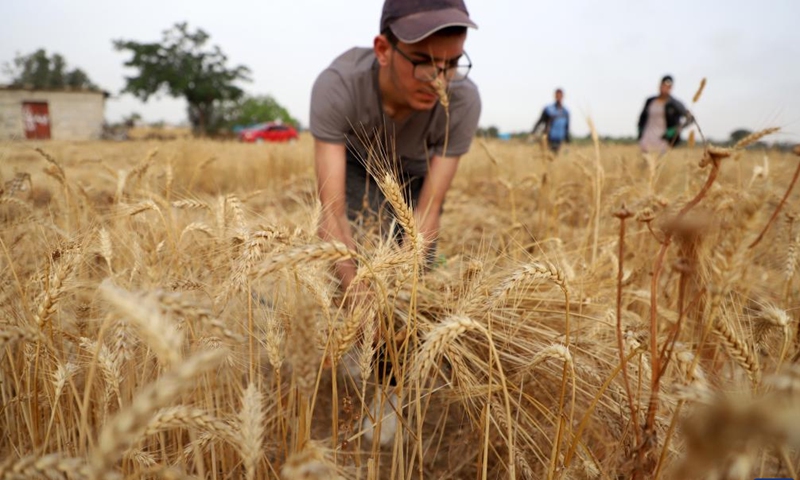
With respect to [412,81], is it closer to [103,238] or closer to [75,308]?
[103,238]

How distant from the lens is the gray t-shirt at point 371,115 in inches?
78.7

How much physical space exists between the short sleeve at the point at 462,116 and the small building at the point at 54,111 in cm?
2623

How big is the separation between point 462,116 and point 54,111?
28.9 metres

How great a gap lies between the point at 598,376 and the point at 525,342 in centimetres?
21

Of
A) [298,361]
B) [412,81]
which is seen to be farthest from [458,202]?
[298,361]

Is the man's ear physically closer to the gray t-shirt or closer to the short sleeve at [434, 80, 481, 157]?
the gray t-shirt

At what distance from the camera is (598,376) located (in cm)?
95

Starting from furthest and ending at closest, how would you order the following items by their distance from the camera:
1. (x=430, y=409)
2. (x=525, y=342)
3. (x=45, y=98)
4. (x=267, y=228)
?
(x=45, y=98) < (x=430, y=409) < (x=525, y=342) < (x=267, y=228)

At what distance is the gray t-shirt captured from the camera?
200 cm

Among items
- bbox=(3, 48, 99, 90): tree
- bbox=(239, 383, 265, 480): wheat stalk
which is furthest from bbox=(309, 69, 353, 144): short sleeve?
bbox=(3, 48, 99, 90): tree

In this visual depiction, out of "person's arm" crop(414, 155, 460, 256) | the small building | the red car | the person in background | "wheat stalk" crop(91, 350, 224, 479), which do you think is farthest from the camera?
the small building

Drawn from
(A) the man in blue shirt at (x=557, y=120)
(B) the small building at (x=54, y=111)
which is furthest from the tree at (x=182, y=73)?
(A) the man in blue shirt at (x=557, y=120)

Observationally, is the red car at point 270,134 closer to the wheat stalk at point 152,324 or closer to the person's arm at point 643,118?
the person's arm at point 643,118

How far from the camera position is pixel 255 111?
3894 centimetres
